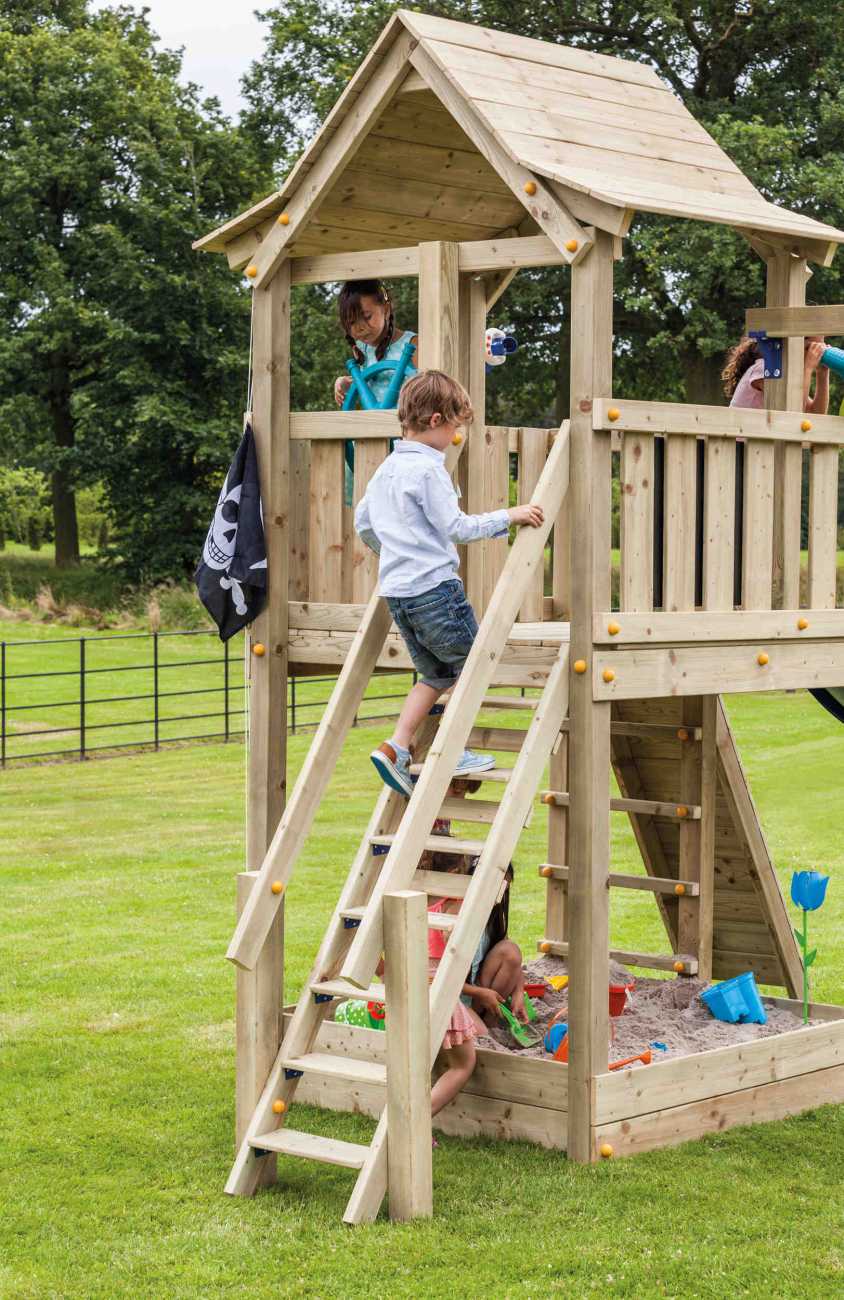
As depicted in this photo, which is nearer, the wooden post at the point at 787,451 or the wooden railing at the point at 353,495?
the wooden railing at the point at 353,495

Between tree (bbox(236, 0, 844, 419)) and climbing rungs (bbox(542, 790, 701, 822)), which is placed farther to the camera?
tree (bbox(236, 0, 844, 419))

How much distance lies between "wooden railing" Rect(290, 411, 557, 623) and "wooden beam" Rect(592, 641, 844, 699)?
1.94 ft

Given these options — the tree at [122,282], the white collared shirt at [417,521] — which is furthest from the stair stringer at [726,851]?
the tree at [122,282]

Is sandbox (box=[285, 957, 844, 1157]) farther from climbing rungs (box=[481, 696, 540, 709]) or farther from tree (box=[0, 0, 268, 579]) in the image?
tree (box=[0, 0, 268, 579])

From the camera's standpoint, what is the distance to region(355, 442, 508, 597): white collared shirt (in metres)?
6.62

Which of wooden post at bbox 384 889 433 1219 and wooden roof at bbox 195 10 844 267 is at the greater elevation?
wooden roof at bbox 195 10 844 267

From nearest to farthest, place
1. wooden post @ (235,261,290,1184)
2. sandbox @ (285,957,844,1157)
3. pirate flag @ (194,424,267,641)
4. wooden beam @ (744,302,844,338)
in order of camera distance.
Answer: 1. sandbox @ (285,957,844,1157)
2. pirate flag @ (194,424,267,641)
3. wooden post @ (235,261,290,1184)
4. wooden beam @ (744,302,844,338)

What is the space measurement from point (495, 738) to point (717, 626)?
110 cm

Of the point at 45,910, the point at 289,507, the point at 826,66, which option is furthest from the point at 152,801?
the point at 826,66

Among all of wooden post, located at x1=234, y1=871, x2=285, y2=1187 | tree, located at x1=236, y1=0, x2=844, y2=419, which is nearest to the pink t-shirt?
wooden post, located at x1=234, y1=871, x2=285, y2=1187

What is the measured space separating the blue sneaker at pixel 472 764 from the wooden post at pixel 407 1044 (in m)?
0.75

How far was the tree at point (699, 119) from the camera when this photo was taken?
25.6 m

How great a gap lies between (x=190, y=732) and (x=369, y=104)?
17.4 m

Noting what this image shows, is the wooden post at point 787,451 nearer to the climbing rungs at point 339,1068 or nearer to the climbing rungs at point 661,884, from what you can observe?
the climbing rungs at point 661,884
